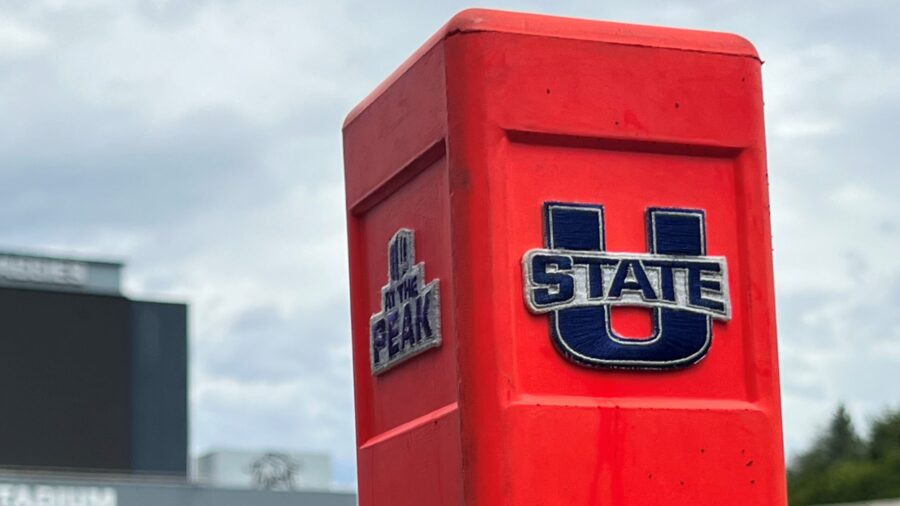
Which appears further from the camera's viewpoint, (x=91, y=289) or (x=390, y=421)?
(x=91, y=289)

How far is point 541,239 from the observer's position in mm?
4500

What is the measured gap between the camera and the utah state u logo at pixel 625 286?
446 centimetres

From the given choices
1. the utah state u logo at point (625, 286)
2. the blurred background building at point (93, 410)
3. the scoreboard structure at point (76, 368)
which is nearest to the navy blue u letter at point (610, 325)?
the utah state u logo at point (625, 286)

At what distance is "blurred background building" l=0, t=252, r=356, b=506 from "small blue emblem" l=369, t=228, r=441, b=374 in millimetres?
35467

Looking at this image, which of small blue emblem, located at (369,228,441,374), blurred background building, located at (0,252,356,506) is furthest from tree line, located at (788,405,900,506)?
small blue emblem, located at (369,228,441,374)

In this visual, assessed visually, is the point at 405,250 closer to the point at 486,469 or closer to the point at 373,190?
the point at 373,190

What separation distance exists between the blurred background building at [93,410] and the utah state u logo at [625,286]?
3617 centimetres

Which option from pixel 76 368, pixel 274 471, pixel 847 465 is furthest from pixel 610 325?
pixel 847 465

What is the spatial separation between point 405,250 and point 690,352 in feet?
2.86

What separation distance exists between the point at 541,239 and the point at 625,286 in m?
0.25

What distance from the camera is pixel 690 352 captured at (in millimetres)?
4574

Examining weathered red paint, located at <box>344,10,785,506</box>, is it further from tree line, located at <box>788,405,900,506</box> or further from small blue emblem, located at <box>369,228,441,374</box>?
tree line, located at <box>788,405,900,506</box>

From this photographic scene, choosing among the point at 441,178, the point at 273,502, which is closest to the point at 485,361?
the point at 441,178

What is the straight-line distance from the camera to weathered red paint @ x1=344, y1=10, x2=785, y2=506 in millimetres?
4383
